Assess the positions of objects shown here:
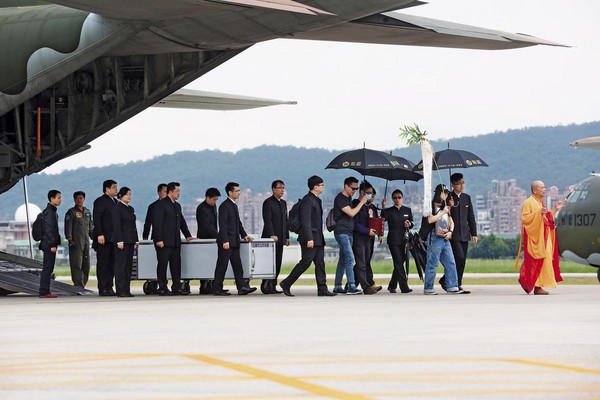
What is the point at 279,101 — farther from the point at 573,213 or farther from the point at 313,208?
the point at 313,208

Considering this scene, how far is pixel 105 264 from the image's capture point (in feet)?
63.7

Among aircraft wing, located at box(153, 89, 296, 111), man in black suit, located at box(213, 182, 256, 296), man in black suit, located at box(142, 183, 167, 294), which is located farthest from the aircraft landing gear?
aircraft wing, located at box(153, 89, 296, 111)

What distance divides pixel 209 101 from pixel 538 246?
13.0 meters

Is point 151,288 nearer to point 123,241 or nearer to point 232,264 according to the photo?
point 123,241

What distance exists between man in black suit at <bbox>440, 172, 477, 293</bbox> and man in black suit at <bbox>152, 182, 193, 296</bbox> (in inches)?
179

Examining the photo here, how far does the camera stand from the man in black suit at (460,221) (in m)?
19.0

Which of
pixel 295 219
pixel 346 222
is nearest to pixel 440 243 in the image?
pixel 346 222

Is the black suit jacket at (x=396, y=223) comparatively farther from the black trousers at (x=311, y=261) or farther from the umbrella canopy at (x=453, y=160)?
the black trousers at (x=311, y=261)

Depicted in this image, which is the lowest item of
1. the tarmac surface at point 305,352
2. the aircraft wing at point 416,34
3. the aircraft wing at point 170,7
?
the tarmac surface at point 305,352

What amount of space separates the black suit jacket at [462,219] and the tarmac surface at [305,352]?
13.1 feet

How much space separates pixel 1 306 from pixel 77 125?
6.23m

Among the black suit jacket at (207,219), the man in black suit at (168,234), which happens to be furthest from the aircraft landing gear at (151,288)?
the black suit jacket at (207,219)

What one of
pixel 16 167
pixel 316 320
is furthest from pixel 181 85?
pixel 316 320

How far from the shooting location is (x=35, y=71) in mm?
19141
